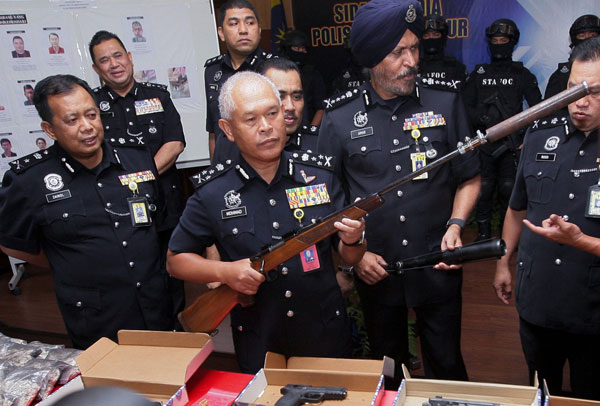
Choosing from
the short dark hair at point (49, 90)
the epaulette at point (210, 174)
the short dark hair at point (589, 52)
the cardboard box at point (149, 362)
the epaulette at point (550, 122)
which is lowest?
the cardboard box at point (149, 362)

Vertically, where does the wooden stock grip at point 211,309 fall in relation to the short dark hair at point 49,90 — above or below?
below

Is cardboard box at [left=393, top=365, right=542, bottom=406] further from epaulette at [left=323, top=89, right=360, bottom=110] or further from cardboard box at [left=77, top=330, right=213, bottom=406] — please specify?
epaulette at [left=323, top=89, right=360, bottom=110]

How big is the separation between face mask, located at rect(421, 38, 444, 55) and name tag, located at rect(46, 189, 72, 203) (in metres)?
4.37

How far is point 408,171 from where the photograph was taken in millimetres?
2111

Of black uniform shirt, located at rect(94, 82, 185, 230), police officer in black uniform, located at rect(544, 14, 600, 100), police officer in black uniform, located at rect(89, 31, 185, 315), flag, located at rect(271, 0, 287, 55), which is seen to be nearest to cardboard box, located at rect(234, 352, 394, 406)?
police officer in black uniform, located at rect(89, 31, 185, 315)

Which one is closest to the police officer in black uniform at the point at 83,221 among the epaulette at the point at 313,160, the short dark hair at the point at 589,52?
the epaulette at the point at 313,160

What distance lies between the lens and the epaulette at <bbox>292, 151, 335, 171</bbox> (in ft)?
6.22

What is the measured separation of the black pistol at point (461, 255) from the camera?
162 cm

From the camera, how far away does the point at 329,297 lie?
74.2 inches

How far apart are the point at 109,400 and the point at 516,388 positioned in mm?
1126

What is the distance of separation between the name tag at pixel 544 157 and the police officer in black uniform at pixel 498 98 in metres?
3.16

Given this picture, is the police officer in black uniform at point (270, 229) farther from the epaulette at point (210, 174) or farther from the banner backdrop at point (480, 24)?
the banner backdrop at point (480, 24)

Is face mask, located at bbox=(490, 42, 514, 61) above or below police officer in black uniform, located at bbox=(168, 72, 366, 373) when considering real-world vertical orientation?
above

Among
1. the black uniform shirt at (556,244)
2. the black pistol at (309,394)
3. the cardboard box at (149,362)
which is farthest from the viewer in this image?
the black uniform shirt at (556,244)
